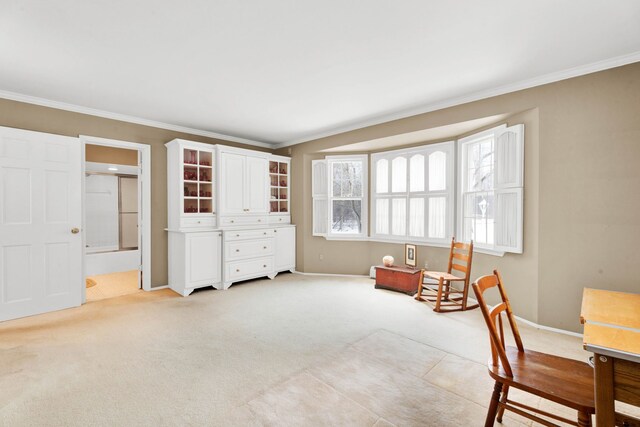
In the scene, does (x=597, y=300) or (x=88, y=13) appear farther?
(x=88, y=13)

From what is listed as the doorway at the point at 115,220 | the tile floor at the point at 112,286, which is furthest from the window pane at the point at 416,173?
the tile floor at the point at 112,286

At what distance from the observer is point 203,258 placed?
4.51 metres

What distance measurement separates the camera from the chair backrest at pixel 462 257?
148 inches

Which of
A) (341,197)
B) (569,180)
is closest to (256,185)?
(341,197)

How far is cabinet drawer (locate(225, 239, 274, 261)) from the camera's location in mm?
4758

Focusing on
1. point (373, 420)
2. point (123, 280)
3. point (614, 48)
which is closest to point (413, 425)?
point (373, 420)

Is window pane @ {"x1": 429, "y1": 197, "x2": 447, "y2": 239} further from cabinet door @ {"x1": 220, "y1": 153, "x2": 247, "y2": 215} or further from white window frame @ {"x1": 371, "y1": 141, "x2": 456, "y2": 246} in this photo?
cabinet door @ {"x1": 220, "y1": 153, "x2": 247, "y2": 215}

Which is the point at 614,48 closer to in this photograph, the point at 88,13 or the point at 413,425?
the point at 413,425

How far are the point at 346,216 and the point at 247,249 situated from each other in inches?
75.7

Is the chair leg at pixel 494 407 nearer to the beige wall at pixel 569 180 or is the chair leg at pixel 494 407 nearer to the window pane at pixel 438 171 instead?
the beige wall at pixel 569 180

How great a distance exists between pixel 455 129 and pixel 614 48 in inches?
65.7

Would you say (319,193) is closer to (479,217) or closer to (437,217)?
(437,217)

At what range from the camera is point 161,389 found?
2.10m

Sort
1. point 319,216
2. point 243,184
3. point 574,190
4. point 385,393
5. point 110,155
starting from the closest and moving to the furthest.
Answer: point 385,393, point 574,190, point 243,184, point 319,216, point 110,155
